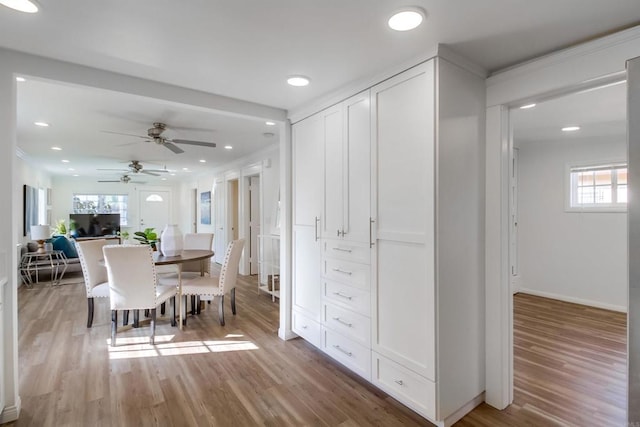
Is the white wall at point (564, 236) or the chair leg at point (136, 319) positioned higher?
the white wall at point (564, 236)

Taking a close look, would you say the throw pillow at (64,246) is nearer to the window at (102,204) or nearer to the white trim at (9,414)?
the window at (102,204)

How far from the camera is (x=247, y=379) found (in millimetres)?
2479

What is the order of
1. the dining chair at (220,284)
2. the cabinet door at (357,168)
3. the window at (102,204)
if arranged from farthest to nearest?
the window at (102,204) < the dining chair at (220,284) < the cabinet door at (357,168)

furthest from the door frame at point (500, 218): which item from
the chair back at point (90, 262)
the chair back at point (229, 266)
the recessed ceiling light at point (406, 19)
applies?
the chair back at point (90, 262)

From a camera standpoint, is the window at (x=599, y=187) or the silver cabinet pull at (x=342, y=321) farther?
the window at (x=599, y=187)

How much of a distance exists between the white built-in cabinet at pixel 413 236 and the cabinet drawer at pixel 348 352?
0.01 m

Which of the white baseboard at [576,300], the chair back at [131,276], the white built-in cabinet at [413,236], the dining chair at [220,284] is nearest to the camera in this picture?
the white built-in cabinet at [413,236]

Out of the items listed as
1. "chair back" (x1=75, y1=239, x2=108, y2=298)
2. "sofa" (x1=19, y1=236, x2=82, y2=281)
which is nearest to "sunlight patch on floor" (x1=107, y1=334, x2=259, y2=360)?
"chair back" (x1=75, y1=239, x2=108, y2=298)

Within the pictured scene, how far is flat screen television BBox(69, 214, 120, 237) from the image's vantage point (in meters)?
8.38

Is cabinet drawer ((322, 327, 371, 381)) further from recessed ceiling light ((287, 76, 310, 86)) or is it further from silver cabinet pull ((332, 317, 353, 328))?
recessed ceiling light ((287, 76, 310, 86))

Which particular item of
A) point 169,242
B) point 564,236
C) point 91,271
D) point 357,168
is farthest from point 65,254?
point 564,236

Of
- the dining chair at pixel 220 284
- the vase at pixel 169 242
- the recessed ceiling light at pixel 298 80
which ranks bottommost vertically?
the dining chair at pixel 220 284

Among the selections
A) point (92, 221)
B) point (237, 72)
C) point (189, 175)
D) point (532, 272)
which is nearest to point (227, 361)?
point (237, 72)

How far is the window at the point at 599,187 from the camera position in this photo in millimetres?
4156
